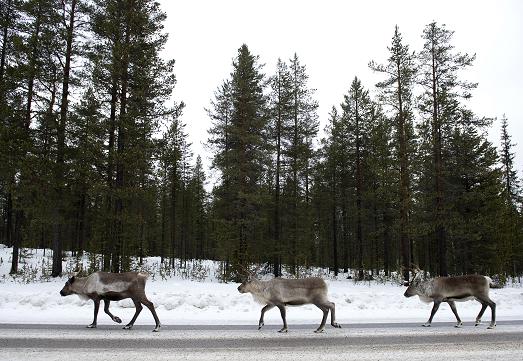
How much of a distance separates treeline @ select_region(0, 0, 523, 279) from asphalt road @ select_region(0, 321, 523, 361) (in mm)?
10420

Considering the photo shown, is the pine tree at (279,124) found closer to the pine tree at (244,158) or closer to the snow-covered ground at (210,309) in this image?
the pine tree at (244,158)

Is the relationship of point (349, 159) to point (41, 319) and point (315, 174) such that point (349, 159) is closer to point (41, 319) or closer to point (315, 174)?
point (315, 174)

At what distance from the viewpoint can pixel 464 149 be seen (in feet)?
96.2

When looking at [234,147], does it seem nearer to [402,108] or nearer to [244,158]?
[244,158]

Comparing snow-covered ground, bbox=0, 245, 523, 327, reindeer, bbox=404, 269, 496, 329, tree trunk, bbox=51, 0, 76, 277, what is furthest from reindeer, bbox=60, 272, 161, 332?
tree trunk, bbox=51, 0, 76, 277

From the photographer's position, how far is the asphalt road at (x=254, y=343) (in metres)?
7.33

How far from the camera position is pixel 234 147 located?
2658 cm

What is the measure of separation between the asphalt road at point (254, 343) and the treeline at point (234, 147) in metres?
10.4

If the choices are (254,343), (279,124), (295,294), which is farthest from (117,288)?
(279,124)

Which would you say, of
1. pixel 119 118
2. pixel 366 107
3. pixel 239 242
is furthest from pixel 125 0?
pixel 366 107

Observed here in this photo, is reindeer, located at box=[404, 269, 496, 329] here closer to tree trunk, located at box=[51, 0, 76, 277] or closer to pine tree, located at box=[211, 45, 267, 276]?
pine tree, located at box=[211, 45, 267, 276]

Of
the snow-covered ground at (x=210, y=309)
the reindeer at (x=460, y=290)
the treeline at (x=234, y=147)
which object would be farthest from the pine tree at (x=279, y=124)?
the reindeer at (x=460, y=290)

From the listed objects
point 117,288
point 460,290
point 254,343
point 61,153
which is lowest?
point 254,343

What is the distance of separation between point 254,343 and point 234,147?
18907 millimetres
